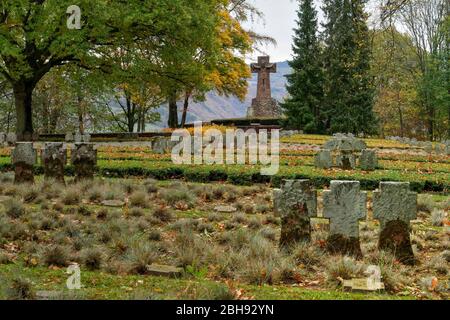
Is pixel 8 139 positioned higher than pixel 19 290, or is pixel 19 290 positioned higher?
pixel 8 139

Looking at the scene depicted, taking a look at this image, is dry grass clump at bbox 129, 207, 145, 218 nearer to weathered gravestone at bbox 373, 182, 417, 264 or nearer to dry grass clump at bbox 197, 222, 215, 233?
dry grass clump at bbox 197, 222, 215, 233

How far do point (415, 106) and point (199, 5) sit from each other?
38656mm

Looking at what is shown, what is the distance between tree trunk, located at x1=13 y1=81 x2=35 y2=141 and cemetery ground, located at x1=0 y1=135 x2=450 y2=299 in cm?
1265

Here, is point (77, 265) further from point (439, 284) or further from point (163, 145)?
point (163, 145)

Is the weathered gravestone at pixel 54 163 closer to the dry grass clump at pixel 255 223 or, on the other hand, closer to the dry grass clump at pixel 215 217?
the dry grass clump at pixel 215 217

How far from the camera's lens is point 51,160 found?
44.3ft

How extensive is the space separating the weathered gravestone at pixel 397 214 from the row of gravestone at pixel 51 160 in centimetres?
849

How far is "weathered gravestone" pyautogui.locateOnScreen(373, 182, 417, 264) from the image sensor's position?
781cm

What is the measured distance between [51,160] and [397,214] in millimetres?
9127

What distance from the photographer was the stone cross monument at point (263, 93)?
6094cm

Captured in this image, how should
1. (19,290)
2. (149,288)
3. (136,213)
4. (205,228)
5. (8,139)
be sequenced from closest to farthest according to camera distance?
(19,290)
(149,288)
(205,228)
(136,213)
(8,139)

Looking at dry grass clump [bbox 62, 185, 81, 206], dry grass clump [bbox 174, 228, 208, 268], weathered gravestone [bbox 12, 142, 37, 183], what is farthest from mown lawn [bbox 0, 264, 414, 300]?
weathered gravestone [bbox 12, 142, 37, 183]

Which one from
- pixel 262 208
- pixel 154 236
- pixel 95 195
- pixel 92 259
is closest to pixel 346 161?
pixel 262 208

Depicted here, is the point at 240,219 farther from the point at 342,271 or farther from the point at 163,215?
the point at 342,271
